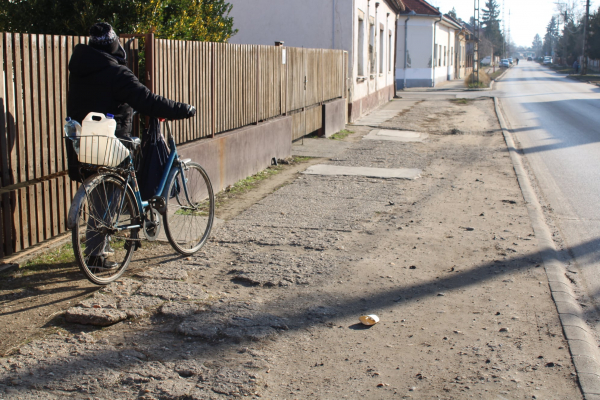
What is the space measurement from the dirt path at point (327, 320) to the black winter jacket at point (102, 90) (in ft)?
4.16

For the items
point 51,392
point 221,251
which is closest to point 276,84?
point 221,251

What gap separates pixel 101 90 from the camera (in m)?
4.71

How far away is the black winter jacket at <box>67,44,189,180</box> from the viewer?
4.65 m

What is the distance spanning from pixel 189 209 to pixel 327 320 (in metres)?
1.99

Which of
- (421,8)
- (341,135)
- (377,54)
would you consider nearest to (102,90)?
(341,135)

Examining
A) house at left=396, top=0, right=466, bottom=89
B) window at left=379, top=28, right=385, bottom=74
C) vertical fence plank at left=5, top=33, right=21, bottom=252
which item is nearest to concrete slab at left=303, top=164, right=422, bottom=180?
vertical fence plank at left=5, top=33, right=21, bottom=252

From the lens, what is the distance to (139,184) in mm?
5109

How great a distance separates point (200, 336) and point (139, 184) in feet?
5.79

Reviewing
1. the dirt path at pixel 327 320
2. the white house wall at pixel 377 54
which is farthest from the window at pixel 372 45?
the dirt path at pixel 327 320

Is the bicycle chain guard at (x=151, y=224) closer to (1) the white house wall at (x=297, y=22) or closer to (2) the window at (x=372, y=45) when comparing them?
(1) the white house wall at (x=297, y=22)

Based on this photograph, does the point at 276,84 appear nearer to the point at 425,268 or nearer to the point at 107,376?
the point at 425,268

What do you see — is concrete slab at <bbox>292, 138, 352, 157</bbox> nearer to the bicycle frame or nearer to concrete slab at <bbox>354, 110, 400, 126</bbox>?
concrete slab at <bbox>354, 110, 400, 126</bbox>

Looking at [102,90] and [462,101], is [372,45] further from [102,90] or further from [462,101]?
[102,90]

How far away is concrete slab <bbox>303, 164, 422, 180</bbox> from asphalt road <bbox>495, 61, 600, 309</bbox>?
1910 millimetres
